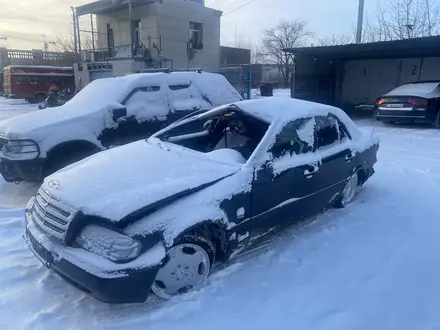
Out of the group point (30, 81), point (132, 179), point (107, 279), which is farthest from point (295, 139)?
point (30, 81)

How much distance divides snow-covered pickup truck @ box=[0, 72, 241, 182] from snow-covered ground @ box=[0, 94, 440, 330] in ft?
2.90

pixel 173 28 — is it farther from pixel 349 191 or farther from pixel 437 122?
pixel 349 191

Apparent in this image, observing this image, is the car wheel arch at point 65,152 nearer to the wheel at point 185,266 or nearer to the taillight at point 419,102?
the wheel at point 185,266

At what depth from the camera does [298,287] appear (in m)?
3.03

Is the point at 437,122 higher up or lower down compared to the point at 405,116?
lower down

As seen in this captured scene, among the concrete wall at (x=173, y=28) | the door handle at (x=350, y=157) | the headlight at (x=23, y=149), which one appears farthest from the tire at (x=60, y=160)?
the concrete wall at (x=173, y=28)

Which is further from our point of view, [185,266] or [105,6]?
[105,6]

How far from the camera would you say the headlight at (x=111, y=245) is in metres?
2.48

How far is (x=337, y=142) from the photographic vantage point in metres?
4.39

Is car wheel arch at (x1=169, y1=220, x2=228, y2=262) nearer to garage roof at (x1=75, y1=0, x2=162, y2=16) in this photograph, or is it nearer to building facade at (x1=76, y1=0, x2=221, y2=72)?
building facade at (x1=76, y1=0, x2=221, y2=72)

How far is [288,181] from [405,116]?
30.5ft

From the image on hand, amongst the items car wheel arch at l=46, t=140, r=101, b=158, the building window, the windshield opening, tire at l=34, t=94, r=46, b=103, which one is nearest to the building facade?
the building window

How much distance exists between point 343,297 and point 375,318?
11.5 inches

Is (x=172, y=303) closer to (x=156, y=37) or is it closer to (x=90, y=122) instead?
(x=90, y=122)
